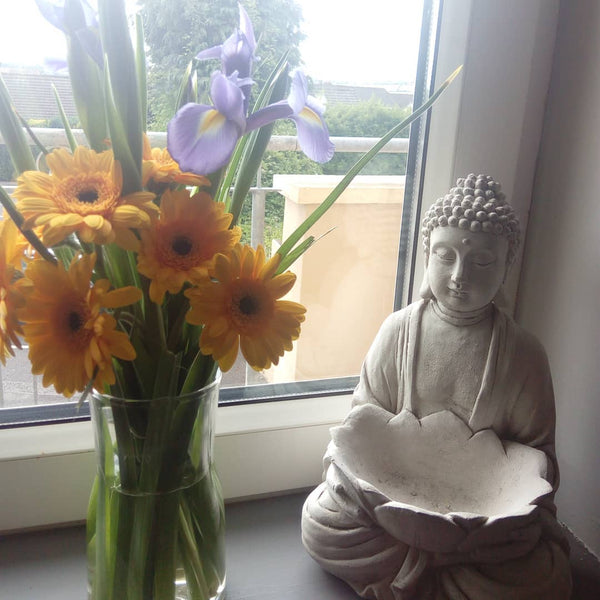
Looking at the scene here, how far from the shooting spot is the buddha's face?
0.67 meters

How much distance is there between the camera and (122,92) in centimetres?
47

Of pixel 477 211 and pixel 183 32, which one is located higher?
pixel 183 32

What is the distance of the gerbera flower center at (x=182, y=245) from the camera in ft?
1.58

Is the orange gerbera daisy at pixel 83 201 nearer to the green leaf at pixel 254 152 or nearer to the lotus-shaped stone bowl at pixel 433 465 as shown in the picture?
the green leaf at pixel 254 152

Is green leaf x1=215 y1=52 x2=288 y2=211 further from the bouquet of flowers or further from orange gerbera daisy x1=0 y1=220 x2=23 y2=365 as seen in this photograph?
orange gerbera daisy x1=0 y1=220 x2=23 y2=365

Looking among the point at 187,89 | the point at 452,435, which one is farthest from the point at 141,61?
the point at 452,435

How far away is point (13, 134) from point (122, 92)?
3.7 inches

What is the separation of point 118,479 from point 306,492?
378 millimetres

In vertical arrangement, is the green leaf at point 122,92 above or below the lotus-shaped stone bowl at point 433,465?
above

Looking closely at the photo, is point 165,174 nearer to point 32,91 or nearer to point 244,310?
point 244,310

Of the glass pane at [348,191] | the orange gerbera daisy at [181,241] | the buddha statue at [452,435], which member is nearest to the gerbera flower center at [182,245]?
the orange gerbera daisy at [181,241]

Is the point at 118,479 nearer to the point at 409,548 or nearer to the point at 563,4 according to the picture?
the point at 409,548

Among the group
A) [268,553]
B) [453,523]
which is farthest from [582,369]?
[268,553]

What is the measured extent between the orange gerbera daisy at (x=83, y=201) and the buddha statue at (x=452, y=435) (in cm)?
33
